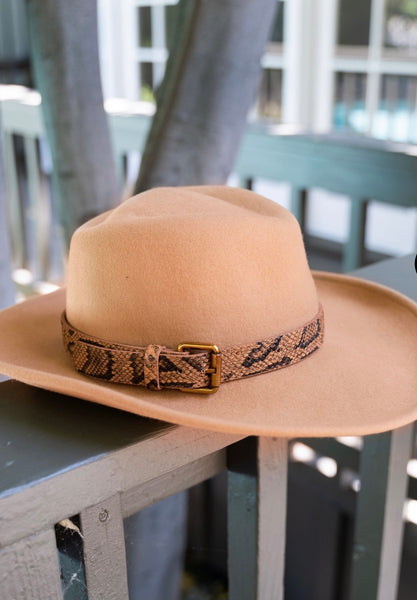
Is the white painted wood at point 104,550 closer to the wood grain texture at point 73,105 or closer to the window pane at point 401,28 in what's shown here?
the wood grain texture at point 73,105

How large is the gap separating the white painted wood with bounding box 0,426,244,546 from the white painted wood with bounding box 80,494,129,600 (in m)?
0.02

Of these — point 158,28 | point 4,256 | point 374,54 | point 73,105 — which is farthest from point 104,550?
point 158,28

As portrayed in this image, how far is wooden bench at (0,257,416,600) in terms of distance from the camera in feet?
1.94

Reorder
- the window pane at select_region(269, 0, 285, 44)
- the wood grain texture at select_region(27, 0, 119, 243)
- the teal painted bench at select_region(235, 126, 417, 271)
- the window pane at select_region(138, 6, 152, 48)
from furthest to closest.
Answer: the window pane at select_region(138, 6, 152, 48), the window pane at select_region(269, 0, 285, 44), the teal painted bench at select_region(235, 126, 417, 271), the wood grain texture at select_region(27, 0, 119, 243)

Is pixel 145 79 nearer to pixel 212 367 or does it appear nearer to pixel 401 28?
pixel 401 28

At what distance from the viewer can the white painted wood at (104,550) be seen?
64 cm

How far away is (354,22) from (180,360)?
3.71 meters

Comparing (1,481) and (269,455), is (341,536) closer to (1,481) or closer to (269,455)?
(269,455)

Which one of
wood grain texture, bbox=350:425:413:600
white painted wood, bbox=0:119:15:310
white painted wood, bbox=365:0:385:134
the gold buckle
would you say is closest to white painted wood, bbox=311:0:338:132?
white painted wood, bbox=365:0:385:134

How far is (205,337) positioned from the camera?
0.73m

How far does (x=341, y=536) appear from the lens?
219 cm

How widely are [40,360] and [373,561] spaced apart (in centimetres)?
64

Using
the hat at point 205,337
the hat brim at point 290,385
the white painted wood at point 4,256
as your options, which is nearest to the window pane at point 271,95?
the white painted wood at point 4,256

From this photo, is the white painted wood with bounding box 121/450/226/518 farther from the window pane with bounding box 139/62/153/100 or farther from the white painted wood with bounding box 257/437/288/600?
the window pane with bounding box 139/62/153/100
